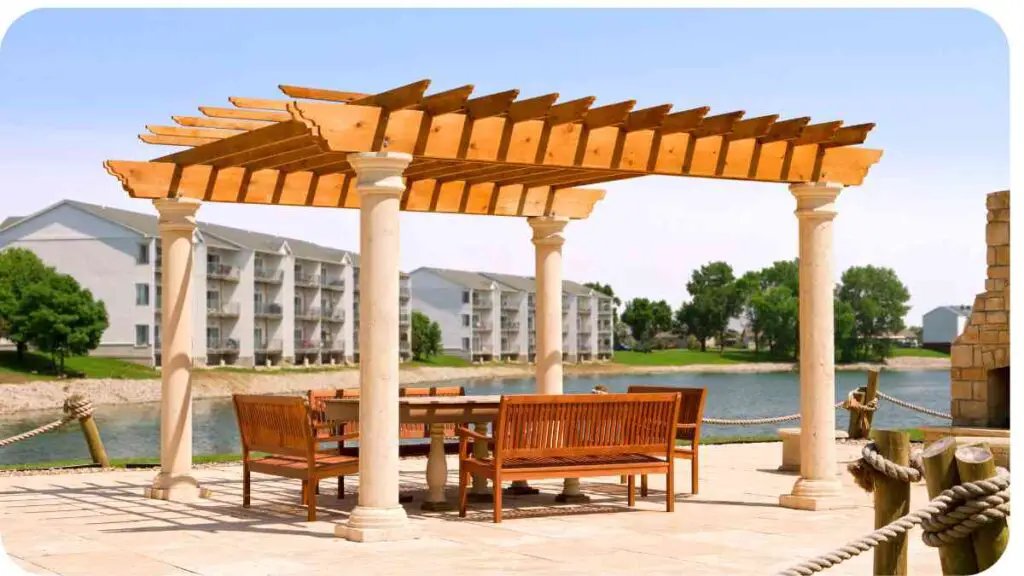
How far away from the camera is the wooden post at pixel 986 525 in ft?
16.4

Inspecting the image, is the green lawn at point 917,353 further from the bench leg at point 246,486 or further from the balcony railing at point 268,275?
the bench leg at point 246,486

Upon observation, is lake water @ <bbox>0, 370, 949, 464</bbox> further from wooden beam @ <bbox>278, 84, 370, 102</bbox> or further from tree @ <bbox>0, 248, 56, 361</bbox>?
wooden beam @ <bbox>278, 84, 370, 102</bbox>

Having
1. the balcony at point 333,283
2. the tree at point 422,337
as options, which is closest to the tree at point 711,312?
the tree at point 422,337

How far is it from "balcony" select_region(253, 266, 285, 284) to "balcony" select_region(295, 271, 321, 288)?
7.68ft

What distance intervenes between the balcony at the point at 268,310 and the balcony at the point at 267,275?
4.51 ft

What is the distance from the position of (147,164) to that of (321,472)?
3.52 meters

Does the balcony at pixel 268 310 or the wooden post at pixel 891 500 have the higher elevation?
the balcony at pixel 268 310

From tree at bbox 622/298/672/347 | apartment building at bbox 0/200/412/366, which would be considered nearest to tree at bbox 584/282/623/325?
tree at bbox 622/298/672/347

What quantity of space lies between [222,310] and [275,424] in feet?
197

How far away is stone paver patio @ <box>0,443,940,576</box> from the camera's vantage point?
7.63 meters

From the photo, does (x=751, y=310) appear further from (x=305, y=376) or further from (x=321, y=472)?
(x=321, y=472)

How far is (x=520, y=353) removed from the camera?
97.0 metres

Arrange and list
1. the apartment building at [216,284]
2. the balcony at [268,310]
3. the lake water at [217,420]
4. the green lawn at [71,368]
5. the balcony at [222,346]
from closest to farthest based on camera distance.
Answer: the lake water at [217,420] → the green lawn at [71,368] → the apartment building at [216,284] → the balcony at [222,346] → the balcony at [268,310]

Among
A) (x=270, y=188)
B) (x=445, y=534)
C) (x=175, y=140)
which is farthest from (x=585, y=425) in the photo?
(x=175, y=140)
